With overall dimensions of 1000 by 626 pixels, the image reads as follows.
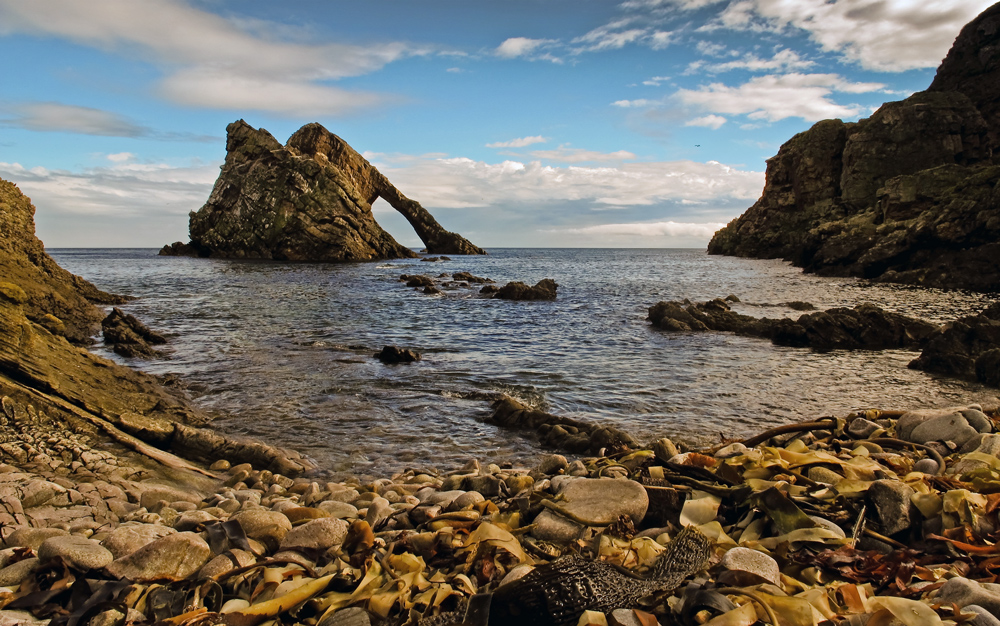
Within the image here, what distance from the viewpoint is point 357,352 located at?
1172 cm

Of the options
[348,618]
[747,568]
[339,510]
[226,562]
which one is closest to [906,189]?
[747,568]

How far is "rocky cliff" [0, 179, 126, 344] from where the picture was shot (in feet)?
35.4

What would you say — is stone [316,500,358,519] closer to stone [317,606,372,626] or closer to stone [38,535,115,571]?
stone [38,535,115,571]

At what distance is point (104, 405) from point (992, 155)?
2891 inches

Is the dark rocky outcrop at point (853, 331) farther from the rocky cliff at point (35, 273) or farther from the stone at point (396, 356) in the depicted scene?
the rocky cliff at point (35, 273)

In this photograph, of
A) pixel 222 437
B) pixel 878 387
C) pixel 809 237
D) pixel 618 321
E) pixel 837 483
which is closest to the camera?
pixel 837 483

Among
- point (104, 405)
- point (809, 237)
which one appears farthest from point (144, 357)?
point (809, 237)

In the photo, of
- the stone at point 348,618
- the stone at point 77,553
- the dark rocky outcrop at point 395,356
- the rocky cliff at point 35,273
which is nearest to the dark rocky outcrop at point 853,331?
the dark rocky outcrop at point 395,356

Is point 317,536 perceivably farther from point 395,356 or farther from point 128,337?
point 128,337

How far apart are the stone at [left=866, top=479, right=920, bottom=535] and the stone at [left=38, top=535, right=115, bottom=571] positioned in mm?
3841

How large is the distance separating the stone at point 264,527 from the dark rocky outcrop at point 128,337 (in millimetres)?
9499

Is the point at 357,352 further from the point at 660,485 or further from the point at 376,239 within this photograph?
the point at 376,239

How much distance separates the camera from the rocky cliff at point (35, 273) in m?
10.8

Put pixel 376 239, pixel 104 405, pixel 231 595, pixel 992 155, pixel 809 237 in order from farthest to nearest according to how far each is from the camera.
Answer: pixel 376 239 → pixel 992 155 → pixel 809 237 → pixel 104 405 → pixel 231 595
